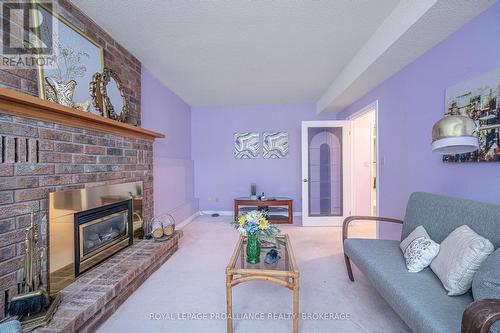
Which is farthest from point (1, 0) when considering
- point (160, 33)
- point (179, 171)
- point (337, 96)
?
point (337, 96)

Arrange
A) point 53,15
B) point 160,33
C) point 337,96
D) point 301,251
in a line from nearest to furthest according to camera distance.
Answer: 1. point 53,15
2. point 160,33
3. point 301,251
4. point 337,96

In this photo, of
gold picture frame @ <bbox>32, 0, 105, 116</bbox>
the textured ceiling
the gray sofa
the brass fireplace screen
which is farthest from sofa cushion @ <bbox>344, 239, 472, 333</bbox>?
gold picture frame @ <bbox>32, 0, 105, 116</bbox>

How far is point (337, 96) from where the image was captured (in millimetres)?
3461

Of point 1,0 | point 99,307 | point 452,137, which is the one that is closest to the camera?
point 452,137

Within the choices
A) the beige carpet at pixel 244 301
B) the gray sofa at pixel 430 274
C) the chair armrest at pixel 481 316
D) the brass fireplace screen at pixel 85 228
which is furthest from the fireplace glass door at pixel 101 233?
the chair armrest at pixel 481 316

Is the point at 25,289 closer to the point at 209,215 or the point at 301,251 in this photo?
the point at 301,251

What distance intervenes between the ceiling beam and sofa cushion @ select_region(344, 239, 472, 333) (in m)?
1.74

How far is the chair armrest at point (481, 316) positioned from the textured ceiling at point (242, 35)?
2.05m

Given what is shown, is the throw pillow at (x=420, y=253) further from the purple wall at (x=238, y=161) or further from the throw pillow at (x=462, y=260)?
the purple wall at (x=238, y=161)

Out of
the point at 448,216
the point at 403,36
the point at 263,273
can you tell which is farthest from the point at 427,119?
the point at 263,273

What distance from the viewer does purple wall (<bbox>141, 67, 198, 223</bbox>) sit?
10.5 feet

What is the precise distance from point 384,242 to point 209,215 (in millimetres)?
3633

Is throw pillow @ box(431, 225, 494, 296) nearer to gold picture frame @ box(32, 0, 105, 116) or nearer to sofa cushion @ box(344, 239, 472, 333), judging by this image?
sofa cushion @ box(344, 239, 472, 333)

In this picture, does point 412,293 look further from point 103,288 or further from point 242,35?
point 242,35
